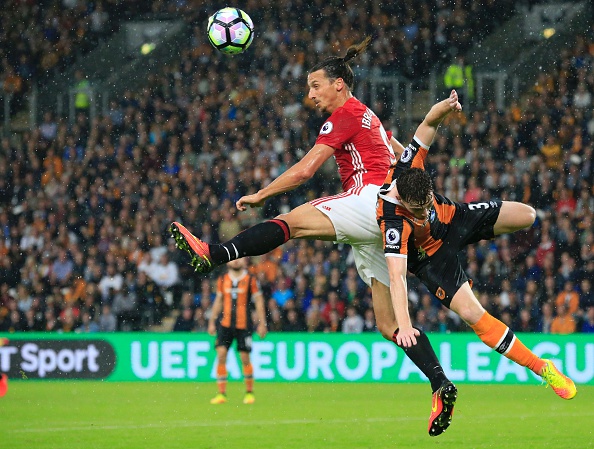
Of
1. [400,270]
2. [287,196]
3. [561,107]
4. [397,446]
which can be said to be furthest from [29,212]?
[400,270]

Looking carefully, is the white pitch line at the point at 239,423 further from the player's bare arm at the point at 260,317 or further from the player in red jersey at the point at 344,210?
the player in red jersey at the point at 344,210

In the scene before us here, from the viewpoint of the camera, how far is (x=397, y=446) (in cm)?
922

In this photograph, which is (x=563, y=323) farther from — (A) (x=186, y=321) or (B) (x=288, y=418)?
(A) (x=186, y=321)

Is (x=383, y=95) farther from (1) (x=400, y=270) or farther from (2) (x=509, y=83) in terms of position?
(1) (x=400, y=270)

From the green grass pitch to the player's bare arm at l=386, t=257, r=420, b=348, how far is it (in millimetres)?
2186

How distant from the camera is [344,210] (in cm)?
777

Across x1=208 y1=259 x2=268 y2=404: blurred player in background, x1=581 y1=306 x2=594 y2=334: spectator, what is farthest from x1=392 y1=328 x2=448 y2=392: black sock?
x1=581 y1=306 x2=594 y2=334: spectator

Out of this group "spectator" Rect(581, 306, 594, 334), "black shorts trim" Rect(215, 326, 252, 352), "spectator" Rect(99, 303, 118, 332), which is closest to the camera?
"black shorts trim" Rect(215, 326, 252, 352)

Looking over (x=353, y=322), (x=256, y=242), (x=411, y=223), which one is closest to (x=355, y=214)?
(x=411, y=223)

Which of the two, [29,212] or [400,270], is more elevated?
[29,212]

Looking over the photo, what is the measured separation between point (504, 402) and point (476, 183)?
5.05m

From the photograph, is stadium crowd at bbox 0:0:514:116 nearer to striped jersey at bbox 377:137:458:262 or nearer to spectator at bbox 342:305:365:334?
spectator at bbox 342:305:365:334

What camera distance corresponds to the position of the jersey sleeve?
7.79 metres

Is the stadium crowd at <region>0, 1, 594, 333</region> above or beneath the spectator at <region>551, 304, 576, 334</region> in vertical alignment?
above
